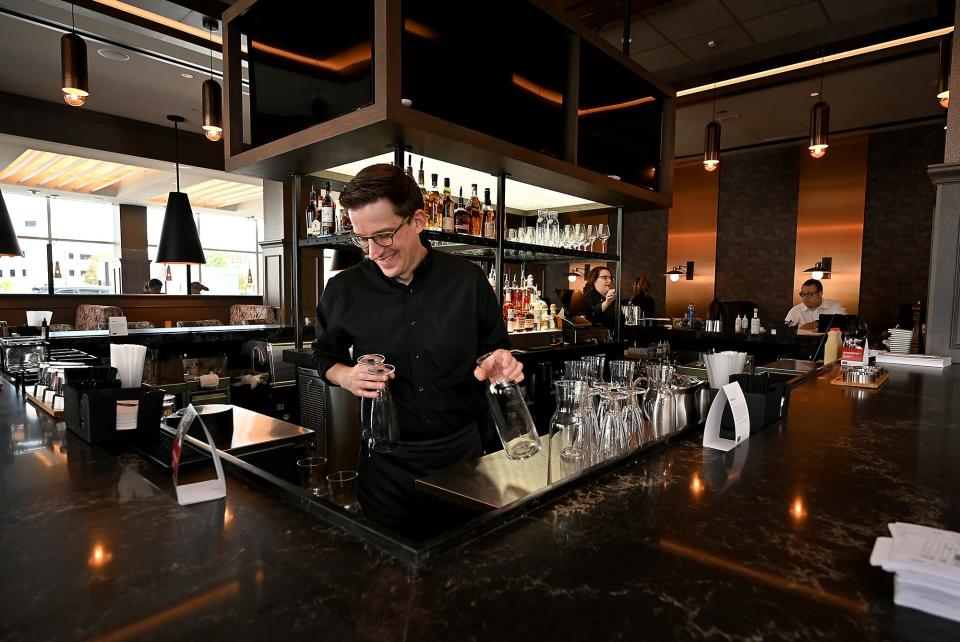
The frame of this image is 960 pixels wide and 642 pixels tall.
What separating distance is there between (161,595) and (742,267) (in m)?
9.69

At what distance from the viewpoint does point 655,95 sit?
388cm

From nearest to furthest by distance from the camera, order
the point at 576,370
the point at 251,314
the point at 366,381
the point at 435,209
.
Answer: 1. the point at 366,381
2. the point at 576,370
3. the point at 435,209
4. the point at 251,314

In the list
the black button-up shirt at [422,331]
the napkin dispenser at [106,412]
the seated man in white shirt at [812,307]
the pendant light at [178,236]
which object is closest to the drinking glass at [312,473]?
the black button-up shirt at [422,331]

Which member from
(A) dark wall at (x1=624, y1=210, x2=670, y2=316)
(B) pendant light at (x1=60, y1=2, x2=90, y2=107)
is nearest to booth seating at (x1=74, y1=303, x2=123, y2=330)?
(B) pendant light at (x1=60, y1=2, x2=90, y2=107)

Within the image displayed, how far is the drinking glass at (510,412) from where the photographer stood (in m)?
1.33

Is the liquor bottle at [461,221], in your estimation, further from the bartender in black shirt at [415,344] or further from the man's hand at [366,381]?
the man's hand at [366,381]

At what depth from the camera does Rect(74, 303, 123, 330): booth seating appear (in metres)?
7.11

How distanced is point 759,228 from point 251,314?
8154 mm

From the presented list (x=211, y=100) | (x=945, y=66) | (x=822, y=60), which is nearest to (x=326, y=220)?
(x=211, y=100)

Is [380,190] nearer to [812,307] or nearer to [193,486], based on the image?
[193,486]

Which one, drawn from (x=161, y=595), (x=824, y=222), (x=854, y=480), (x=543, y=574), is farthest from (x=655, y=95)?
(x=824, y=222)

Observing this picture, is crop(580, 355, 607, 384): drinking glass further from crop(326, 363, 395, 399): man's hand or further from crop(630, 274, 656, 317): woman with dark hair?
crop(630, 274, 656, 317): woman with dark hair

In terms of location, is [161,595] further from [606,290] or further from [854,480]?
[606,290]

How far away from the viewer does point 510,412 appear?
1346mm
